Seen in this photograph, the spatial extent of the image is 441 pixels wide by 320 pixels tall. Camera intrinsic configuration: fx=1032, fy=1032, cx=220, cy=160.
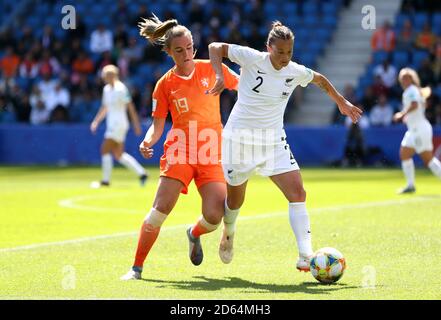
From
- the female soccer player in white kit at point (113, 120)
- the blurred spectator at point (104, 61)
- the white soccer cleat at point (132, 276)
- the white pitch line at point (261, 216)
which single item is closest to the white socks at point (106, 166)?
the female soccer player in white kit at point (113, 120)

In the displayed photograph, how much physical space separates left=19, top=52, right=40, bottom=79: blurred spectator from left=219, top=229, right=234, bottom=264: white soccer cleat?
2307 centimetres

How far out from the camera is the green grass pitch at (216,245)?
875cm

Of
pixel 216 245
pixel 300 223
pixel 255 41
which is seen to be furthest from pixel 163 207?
pixel 255 41

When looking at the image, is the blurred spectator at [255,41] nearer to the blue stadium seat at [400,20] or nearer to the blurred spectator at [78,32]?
the blue stadium seat at [400,20]

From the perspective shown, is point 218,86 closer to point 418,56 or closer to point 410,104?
point 410,104

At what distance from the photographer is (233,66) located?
28.0m

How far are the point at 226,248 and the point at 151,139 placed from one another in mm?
1371

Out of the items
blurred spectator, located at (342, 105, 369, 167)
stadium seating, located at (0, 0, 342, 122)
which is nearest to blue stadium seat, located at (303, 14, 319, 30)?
stadium seating, located at (0, 0, 342, 122)

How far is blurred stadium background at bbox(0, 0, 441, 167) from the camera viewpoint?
89.7 ft

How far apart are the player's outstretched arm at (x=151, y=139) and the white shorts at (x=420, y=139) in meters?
9.59

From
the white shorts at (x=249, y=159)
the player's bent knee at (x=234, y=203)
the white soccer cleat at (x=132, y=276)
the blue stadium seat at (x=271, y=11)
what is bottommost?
the white soccer cleat at (x=132, y=276)

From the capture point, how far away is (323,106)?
100ft

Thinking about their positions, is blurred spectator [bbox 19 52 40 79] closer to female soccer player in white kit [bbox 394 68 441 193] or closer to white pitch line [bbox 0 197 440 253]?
female soccer player in white kit [bbox 394 68 441 193]

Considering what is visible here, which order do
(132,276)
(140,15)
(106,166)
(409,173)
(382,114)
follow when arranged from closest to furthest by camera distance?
(132,276) → (409,173) → (106,166) → (382,114) → (140,15)
